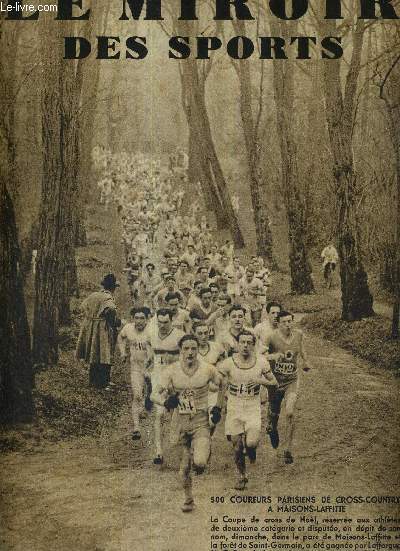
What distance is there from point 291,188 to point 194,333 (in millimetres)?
1416

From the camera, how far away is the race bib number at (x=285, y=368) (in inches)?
216

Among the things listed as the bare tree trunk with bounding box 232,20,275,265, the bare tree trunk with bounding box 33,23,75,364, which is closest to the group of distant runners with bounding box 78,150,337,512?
the bare tree trunk with bounding box 232,20,275,265

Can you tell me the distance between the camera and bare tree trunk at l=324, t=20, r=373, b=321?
18.5 ft

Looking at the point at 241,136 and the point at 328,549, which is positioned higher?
the point at 241,136

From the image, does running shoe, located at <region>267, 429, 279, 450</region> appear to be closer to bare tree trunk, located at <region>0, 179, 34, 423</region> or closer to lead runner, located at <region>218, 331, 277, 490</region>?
lead runner, located at <region>218, 331, 277, 490</region>

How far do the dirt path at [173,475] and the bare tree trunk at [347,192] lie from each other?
466 millimetres

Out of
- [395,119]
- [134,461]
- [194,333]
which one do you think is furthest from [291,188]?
[134,461]

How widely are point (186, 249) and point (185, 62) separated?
1.43 meters

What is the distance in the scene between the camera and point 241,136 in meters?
5.74

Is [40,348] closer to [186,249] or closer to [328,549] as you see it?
[186,249]

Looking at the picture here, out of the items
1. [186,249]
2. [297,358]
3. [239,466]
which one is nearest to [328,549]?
[239,466]

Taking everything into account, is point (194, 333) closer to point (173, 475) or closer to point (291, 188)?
point (173, 475)

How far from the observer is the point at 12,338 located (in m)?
5.36

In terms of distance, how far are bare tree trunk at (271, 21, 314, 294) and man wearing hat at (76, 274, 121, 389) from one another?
4.67ft
